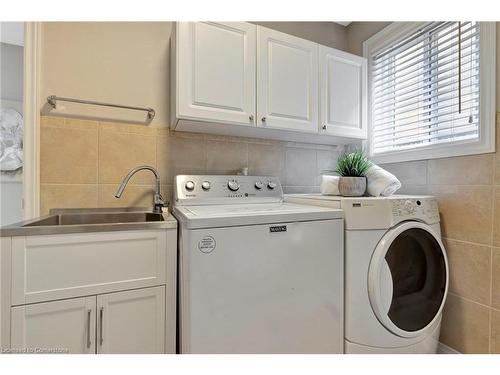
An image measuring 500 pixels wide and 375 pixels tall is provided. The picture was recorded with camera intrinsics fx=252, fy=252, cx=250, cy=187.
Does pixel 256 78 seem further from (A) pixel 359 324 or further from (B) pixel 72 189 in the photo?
(A) pixel 359 324

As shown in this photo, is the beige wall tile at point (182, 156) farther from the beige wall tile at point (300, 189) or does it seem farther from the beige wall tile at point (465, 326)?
the beige wall tile at point (465, 326)

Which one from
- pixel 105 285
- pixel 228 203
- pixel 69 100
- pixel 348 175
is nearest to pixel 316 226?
pixel 348 175

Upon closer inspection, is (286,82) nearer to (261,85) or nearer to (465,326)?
(261,85)

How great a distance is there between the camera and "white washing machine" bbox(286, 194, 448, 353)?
1220 mm

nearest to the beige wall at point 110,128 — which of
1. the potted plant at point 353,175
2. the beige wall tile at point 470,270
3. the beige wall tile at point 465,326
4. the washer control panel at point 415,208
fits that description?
the potted plant at point 353,175

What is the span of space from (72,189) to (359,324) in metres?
1.70

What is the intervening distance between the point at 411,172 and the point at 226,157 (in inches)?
50.2

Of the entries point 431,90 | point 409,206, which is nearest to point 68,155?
point 409,206

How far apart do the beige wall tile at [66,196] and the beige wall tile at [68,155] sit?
0.11 ft

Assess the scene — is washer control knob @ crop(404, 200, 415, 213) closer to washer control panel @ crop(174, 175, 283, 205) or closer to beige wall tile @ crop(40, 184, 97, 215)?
washer control panel @ crop(174, 175, 283, 205)

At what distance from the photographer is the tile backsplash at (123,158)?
4.68ft

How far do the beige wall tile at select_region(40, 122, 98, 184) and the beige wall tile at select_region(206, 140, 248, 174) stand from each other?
2.29 ft

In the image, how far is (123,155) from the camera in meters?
1.56
